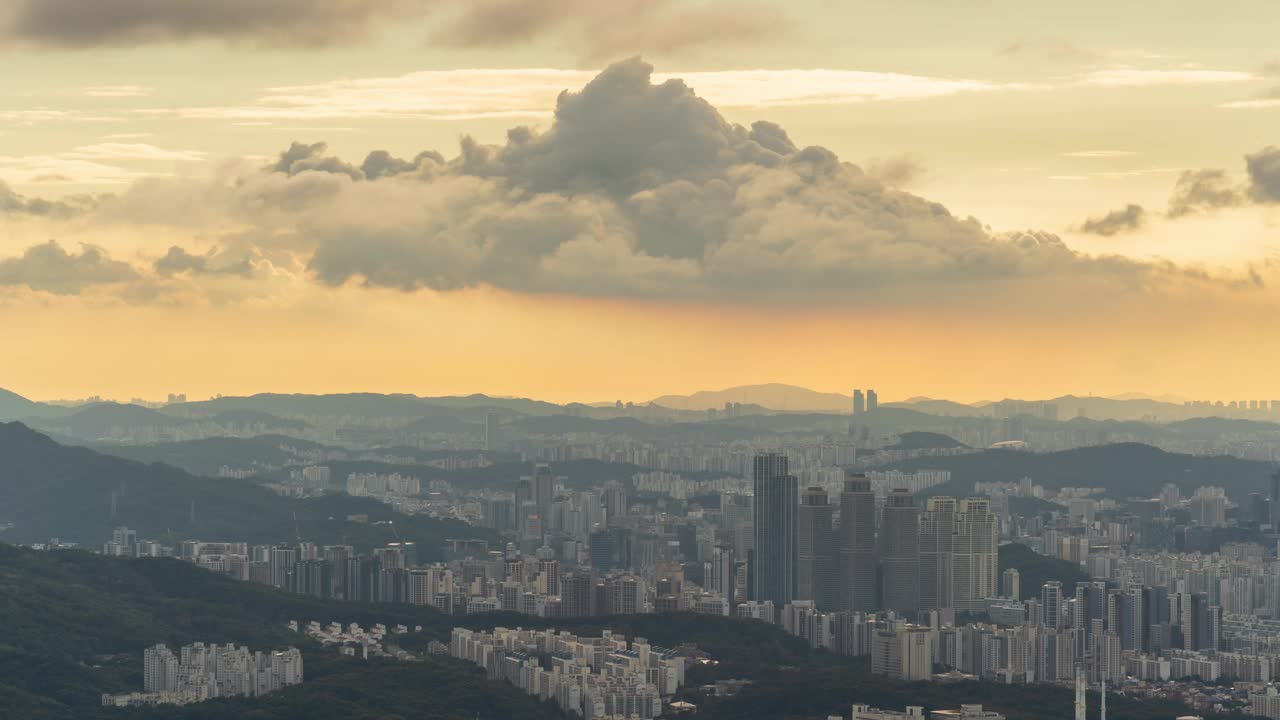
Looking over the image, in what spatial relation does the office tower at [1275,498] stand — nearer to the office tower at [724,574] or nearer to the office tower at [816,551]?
the office tower at [816,551]

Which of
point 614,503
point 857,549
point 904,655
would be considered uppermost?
point 614,503

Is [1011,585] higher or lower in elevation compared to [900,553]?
lower

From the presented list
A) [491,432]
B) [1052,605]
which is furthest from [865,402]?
[1052,605]

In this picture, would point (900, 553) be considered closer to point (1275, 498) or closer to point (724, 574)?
point (724, 574)

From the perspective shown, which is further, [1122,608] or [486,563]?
[486,563]

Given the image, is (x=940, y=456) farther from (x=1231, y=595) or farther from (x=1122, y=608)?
(x=1122, y=608)

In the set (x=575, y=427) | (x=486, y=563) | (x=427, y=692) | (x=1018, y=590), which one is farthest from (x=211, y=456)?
(x=427, y=692)
